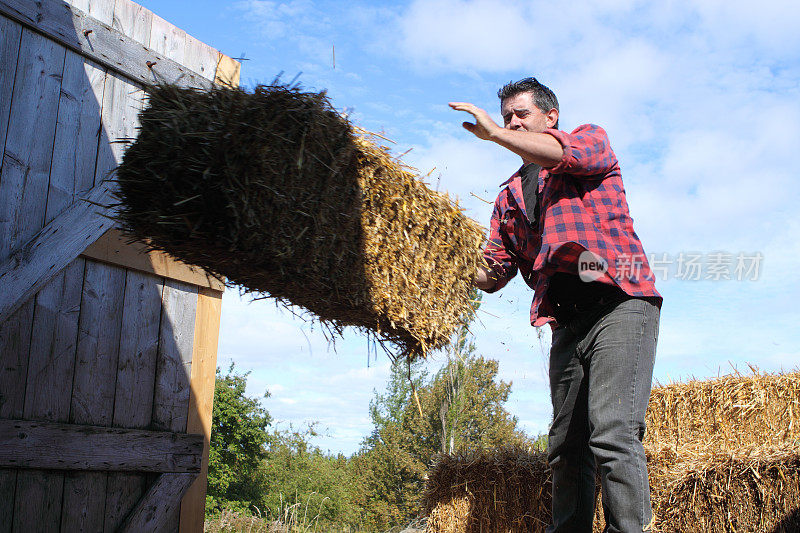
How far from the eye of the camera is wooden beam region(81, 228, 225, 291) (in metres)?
3.44

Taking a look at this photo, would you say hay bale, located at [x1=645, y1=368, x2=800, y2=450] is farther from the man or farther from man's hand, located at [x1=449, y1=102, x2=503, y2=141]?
man's hand, located at [x1=449, y1=102, x2=503, y2=141]

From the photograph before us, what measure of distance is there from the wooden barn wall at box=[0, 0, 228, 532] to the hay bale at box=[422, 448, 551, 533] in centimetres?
158

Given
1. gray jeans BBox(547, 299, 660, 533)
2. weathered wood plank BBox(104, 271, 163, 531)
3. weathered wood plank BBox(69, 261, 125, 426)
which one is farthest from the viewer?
weathered wood plank BBox(104, 271, 163, 531)

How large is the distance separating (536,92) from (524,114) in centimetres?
14

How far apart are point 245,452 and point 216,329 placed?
8908mm

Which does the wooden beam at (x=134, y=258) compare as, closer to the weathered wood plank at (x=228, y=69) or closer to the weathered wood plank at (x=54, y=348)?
the weathered wood plank at (x=54, y=348)

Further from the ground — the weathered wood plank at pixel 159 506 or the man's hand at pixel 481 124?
the man's hand at pixel 481 124

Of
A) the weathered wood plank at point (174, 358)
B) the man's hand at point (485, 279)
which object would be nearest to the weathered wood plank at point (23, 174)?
the weathered wood plank at point (174, 358)

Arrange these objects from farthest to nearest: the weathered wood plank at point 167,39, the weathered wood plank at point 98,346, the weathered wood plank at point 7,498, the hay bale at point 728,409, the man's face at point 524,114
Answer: the hay bale at point 728,409 < the weathered wood plank at point 167,39 < the weathered wood plank at point 98,346 < the weathered wood plank at point 7,498 < the man's face at point 524,114

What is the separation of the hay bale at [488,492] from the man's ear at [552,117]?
2.08 metres

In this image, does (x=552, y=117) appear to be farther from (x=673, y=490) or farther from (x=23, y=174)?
(x=23, y=174)

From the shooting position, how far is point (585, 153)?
7.48 feet

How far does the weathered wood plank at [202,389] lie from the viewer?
12.4 ft

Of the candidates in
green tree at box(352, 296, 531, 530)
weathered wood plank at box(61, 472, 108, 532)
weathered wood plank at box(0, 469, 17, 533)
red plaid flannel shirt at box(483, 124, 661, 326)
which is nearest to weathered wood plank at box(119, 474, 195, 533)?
weathered wood plank at box(61, 472, 108, 532)
